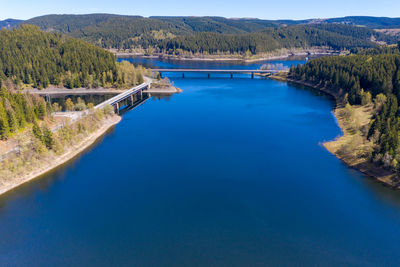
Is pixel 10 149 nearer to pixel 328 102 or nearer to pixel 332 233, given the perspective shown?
pixel 332 233

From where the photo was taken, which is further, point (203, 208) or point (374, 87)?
point (374, 87)

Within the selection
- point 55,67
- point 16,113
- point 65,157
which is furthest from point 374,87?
point 55,67

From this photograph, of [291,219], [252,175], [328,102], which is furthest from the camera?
[328,102]

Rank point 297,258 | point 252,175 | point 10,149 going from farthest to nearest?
point 10,149
point 252,175
point 297,258

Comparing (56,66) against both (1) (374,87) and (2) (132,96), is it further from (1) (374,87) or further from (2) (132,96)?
(1) (374,87)

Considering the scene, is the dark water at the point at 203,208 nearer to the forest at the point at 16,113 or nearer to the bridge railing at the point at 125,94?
the forest at the point at 16,113

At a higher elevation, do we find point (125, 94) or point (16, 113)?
point (16, 113)

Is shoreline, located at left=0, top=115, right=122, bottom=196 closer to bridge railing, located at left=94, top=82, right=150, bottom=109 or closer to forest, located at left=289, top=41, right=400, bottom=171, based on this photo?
bridge railing, located at left=94, top=82, right=150, bottom=109

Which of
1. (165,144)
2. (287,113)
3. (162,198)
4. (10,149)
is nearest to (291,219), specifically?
(162,198)
